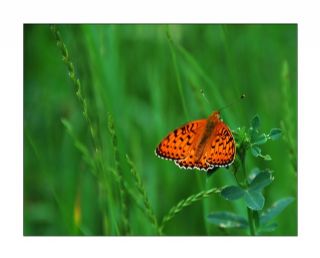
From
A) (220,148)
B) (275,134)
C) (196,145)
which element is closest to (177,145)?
(196,145)

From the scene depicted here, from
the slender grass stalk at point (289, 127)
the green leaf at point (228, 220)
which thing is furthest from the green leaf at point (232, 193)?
the slender grass stalk at point (289, 127)

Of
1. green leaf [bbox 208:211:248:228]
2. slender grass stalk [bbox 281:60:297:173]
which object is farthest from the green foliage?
slender grass stalk [bbox 281:60:297:173]

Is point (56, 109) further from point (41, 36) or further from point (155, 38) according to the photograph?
point (155, 38)

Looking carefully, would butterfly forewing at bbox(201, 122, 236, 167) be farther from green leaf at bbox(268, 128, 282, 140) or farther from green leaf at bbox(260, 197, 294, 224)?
green leaf at bbox(260, 197, 294, 224)

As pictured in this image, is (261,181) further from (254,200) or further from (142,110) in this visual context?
(142,110)

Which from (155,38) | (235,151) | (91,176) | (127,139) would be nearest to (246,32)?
(155,38)
